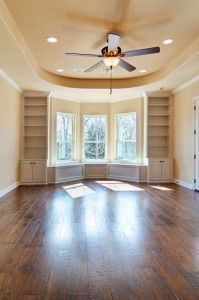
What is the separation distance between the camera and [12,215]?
13.9 feet

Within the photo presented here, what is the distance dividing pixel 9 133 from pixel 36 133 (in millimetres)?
1347

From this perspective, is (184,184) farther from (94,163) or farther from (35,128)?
(35,128)

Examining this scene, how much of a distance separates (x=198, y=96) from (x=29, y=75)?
4.14 m

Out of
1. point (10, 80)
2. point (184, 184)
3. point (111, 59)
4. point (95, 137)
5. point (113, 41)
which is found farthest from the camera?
point (95, 137)

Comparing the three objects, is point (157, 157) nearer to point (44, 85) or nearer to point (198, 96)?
point (198, 96)

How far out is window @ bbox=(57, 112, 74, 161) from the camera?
27.8 ft

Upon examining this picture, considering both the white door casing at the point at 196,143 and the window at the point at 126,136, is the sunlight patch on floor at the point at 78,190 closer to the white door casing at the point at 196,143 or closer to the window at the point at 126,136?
the window at the point at 126,136

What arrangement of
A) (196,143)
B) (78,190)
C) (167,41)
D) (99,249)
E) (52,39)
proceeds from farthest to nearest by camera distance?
1. (78,190)
2. (196,143)
3. (167,41)
4. (52,39)
5. (99,249)

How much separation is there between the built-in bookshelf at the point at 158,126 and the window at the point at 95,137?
1.69 meters

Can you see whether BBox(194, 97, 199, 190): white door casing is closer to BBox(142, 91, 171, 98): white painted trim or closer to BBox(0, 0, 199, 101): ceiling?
BBox(0, 0, 199, 101): ceiling

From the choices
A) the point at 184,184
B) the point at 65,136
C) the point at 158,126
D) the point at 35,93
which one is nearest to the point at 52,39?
the point at 35,93

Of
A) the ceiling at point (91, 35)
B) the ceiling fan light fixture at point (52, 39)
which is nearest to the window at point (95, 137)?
the ceiling at point (91, 35)

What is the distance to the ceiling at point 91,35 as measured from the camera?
11.9 feet

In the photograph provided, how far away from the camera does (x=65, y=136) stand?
8672 millimetres
